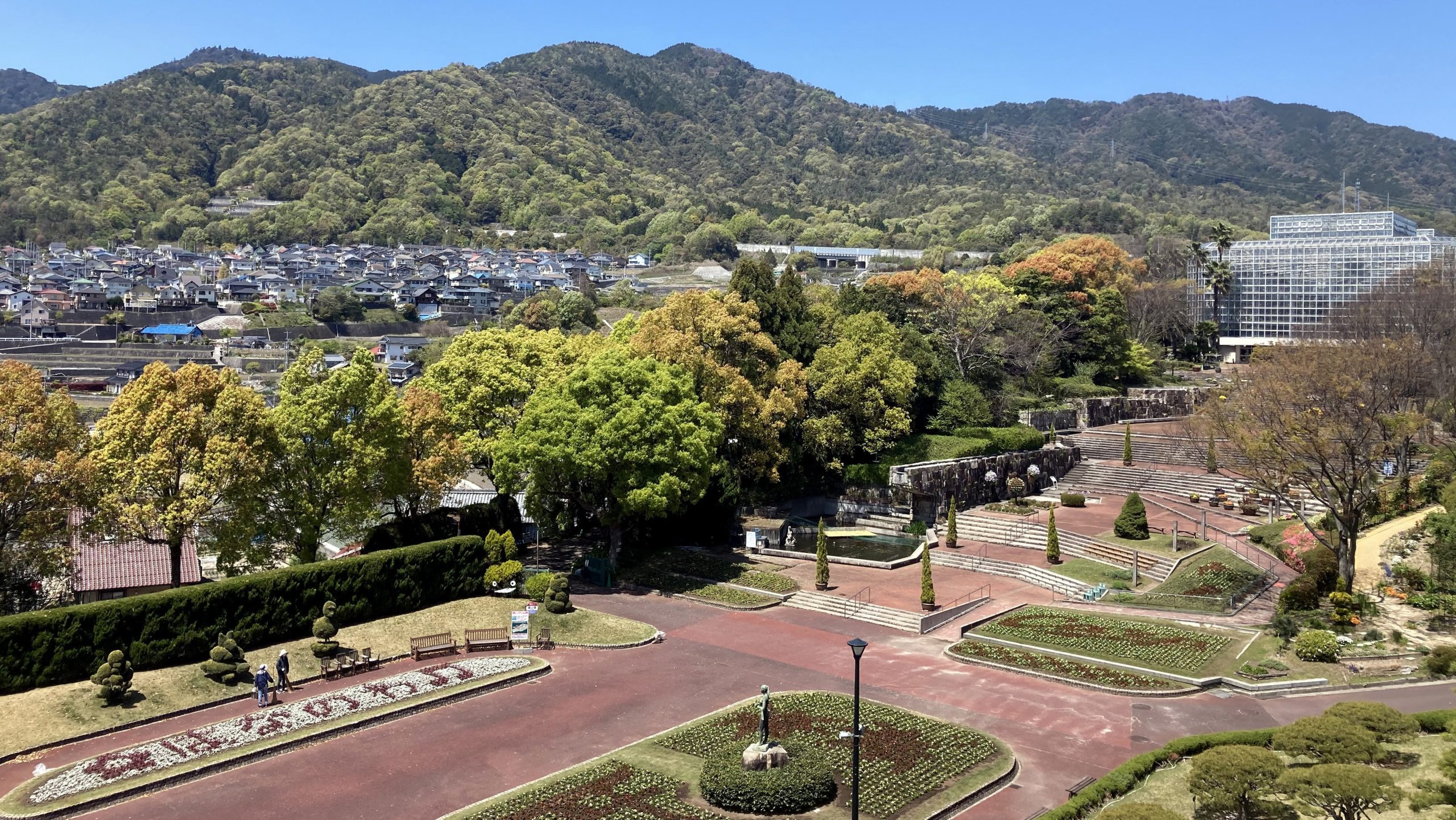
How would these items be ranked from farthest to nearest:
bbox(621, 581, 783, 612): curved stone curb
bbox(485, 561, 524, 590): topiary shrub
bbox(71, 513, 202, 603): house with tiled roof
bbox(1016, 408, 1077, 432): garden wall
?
bbox(1016, 408, 1077, 432): garden wall → bbox(621, 581, 783, 612): curved stone curb → bbox(485, 561, 524, 590): topiary shrub → bbox(71, 513, 202, 603): house with tiled roof

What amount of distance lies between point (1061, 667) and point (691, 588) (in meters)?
14.4

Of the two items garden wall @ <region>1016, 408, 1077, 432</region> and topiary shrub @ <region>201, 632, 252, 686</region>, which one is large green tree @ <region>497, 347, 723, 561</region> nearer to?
topiary shrub @ <region>201, 632, 252, 686</region>

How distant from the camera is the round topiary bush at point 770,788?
21.3 m

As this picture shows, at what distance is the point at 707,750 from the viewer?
24469 millimetres

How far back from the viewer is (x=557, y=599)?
34.8m

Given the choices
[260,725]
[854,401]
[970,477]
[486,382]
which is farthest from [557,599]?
[970,477]

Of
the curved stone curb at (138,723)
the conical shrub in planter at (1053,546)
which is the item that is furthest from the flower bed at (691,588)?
the curved stone curb at (138,723)

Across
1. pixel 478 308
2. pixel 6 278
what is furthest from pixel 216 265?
pixel 478 308

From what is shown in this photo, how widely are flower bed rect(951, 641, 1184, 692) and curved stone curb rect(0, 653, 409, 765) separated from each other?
19.0 m

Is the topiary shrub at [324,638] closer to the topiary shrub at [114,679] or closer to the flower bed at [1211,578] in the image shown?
the topiary shrub at [114,679]

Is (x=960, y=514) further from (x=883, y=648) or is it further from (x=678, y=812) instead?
(x=678, y=812)

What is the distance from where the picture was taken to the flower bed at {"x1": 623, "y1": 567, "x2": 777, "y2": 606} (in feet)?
126

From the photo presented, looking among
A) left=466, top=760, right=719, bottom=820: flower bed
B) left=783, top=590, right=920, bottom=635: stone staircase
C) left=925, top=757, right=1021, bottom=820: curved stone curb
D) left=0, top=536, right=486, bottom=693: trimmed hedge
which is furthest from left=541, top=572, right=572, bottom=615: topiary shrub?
left=925, top=757, right=1021, bottom=820: curved stone curb

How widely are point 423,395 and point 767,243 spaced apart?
154m
